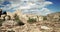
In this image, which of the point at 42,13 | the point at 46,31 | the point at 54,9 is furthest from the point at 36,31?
the point at 54,9

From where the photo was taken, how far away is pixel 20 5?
369 cm

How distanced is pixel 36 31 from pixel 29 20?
1.03 ft

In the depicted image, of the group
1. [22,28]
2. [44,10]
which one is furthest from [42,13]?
[22,28]

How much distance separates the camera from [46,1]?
362 cm

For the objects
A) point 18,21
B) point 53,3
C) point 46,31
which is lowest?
point 46,31

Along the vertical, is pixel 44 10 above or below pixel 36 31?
above

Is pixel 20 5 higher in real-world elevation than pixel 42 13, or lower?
higher

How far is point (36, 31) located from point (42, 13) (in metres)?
0.45

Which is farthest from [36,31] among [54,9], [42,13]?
[54,9]

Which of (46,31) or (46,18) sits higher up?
(46,18)

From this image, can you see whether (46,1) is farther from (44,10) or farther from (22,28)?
(22,28)

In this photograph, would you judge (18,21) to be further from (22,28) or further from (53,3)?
(53,3)

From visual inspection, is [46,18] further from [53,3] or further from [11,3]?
[11,3]

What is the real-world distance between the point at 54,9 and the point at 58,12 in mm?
119
